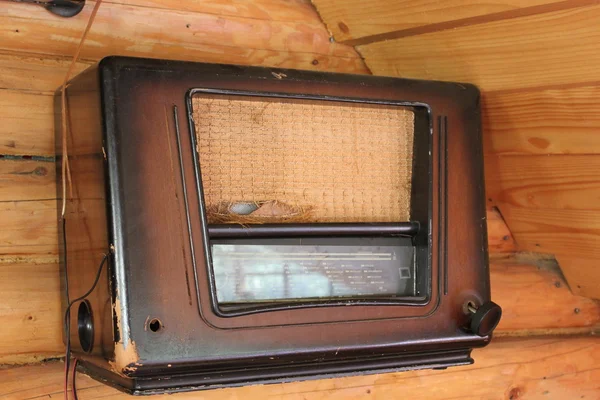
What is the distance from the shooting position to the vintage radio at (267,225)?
1027mm

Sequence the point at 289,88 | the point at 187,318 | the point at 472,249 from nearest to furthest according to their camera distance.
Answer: the point at 187,318
the point at 289,88
the point at 472,249

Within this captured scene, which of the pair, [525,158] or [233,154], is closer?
[233,154]

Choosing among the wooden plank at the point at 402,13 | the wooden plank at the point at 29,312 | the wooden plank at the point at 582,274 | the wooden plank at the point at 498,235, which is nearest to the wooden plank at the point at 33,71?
the wooden plank at the point at 29,312

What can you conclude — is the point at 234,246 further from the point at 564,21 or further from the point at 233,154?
the point at 564,21

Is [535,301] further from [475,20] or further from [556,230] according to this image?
[475,20]

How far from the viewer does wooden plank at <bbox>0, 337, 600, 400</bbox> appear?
54.4 inches

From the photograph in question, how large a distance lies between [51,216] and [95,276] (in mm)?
238

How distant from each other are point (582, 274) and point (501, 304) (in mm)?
172

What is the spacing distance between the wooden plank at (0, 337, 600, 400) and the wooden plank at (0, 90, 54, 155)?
13.3 inches

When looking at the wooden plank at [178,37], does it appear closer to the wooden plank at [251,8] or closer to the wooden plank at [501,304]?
the wooden plank at [251,8]

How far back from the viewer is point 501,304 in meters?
1.66

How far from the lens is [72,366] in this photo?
128 cm

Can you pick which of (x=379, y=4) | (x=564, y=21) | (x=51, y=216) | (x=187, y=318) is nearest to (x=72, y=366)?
(x=51, y=216)

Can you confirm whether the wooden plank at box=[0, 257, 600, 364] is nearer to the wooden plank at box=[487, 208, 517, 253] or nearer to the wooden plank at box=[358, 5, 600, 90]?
the wooden plank at box=[487, 208, 517, 253]
